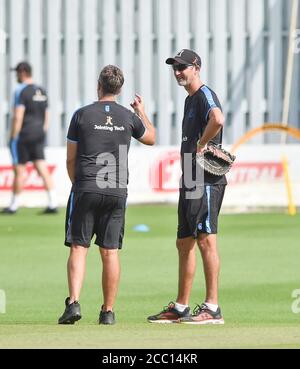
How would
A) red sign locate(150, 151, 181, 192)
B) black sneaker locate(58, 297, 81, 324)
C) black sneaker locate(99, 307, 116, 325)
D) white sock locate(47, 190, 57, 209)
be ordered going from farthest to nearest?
red sign locate(150, 151, 181, 192), white sock locate(47, 190, 57, 209), black sneaker locate(99, 307, 116, 325), black sneaker locate(58, 297, 81, 324)

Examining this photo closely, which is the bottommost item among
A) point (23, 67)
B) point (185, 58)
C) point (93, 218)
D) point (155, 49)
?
point (93, 218)

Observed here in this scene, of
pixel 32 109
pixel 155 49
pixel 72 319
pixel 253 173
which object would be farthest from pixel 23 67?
pixel 72 319

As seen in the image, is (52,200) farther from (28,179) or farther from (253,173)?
(253,173)

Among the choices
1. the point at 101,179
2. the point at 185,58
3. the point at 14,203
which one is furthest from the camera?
the point at 14,203

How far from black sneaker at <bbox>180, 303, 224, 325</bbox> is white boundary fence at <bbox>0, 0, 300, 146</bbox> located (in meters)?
17.1

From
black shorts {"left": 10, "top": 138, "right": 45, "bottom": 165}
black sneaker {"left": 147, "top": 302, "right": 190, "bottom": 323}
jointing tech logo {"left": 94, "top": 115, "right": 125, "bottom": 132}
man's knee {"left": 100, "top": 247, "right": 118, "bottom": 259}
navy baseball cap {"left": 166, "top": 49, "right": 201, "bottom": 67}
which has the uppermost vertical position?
navy baseball cap {"left": 166, "top": 49, "right": 201, "bottom": 67}

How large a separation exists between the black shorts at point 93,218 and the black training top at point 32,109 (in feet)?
35.2

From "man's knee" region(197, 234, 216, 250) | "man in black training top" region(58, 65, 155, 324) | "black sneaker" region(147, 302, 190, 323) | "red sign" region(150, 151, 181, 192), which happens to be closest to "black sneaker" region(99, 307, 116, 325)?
"man in black training top" region(58, 65, 155, 324)

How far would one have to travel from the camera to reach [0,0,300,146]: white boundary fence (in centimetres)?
2822

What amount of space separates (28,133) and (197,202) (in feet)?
36.5

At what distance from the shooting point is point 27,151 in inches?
867

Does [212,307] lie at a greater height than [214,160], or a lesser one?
lesser

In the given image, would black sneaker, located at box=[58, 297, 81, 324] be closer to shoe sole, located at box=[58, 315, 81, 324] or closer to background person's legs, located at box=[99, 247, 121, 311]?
shoe sole, located at box=[58, 315, 81, 324]
